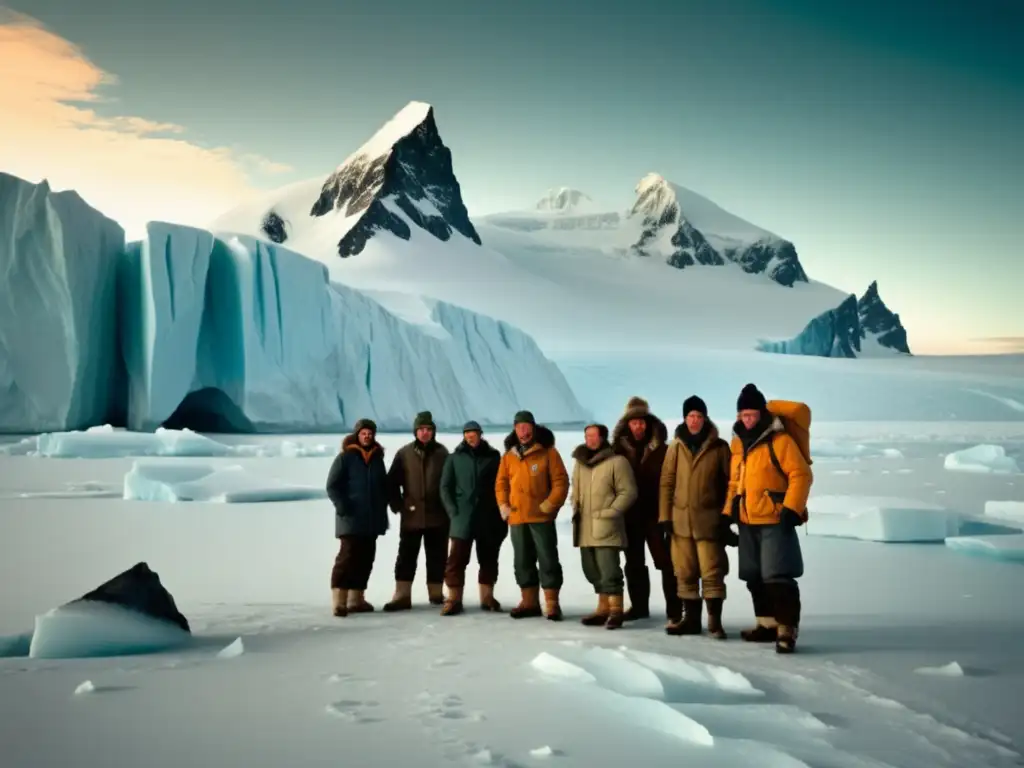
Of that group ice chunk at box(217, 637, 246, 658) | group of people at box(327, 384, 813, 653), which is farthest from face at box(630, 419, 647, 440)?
ice chunk at box(217, 637, 246, 658)

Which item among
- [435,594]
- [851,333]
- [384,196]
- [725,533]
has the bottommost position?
[435,594]

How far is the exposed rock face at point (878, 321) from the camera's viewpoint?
12731 cm

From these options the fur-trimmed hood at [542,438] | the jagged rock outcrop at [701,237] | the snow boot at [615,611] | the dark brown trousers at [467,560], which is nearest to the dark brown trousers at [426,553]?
the dark brown trousers at [467,560]

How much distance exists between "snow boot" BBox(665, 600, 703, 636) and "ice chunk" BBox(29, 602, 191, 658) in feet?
6.91

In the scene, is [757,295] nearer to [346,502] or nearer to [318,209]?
[318,209]

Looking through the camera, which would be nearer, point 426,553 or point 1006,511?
point 426,553

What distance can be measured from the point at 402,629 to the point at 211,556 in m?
2.62

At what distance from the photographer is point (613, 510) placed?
446 centimetres

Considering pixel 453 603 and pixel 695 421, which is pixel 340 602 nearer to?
pixel 453 603

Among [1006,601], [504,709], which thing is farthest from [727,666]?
[1006,601]

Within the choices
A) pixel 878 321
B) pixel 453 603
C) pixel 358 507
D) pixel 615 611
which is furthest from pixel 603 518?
pixel 878 321

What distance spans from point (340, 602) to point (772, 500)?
2166 mm

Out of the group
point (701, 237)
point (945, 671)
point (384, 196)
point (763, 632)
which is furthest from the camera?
point (701, 237)

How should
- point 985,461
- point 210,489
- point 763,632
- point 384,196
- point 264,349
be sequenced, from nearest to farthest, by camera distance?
point 763,632 → point 210,489 → point 985,461 → point 264,349 → point 384,196
